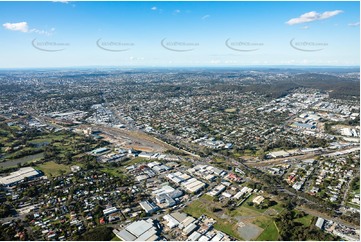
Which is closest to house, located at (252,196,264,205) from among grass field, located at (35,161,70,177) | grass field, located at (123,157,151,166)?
grass field, located at (123,157,151,166)

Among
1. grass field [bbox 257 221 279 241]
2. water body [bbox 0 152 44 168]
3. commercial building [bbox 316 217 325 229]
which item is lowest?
grass field [bbox 257 221 279 241]

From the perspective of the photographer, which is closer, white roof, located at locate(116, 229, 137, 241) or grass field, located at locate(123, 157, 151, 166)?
white roof, located at locate(116, 229, 137, 241)

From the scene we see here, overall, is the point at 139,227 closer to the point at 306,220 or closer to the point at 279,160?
the point at 306,220

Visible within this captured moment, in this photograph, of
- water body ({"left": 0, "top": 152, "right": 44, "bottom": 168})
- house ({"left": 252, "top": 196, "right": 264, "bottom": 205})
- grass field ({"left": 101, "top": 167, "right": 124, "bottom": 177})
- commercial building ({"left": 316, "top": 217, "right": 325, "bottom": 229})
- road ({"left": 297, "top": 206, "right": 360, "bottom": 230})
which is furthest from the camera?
water body ({"left": 0, "top": 152, "right": 44, "bottom": 168})

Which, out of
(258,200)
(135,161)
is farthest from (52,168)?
(258,200)

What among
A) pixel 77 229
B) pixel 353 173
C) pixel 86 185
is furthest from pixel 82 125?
pixel 353 173

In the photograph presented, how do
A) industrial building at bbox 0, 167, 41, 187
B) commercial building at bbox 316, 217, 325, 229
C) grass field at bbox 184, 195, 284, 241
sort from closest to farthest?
grass field at bbox 184, 195, 284, 241, commercial building at bbox 316, 217, 325, 229, industrial building at bbox 0, 167, 41, 187

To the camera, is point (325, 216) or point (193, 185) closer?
point (325, 216)

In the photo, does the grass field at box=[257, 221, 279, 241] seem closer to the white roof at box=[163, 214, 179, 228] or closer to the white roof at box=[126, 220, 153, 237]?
the white roof at box=[163, 214, 179, 228]

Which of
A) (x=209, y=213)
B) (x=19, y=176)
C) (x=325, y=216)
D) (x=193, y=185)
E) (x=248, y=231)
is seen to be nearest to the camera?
(x=248, y=231)
